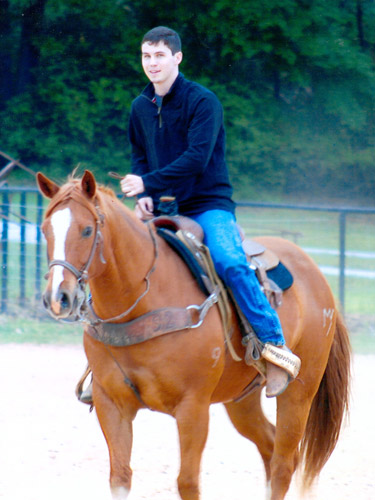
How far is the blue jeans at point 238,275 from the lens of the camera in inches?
135

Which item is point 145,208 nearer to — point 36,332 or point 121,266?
→ point 121,266

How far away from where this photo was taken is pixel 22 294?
33.6 ft

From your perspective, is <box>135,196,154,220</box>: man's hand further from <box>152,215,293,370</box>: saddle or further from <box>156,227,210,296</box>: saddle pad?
<box>156,227,210,296</box>: saddle pad

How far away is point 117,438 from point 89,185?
3.62 ft

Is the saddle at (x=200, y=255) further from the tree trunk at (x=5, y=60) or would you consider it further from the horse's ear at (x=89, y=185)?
the tree trunk at (x=5, y=60)

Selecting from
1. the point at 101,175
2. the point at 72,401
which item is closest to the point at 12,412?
the point at 72,401

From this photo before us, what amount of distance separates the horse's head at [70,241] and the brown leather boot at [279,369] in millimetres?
1036

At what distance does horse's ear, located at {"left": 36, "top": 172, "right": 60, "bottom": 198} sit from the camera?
116 inches

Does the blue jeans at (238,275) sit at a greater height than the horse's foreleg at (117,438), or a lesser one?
greater

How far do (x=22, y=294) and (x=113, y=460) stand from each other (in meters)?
7.24

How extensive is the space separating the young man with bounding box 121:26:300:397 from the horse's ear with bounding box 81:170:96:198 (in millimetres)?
400

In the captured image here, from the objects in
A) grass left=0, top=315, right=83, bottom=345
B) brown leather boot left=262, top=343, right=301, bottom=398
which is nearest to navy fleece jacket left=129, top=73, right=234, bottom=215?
brown leather boot left=262, top=343, right=301, bottom=398

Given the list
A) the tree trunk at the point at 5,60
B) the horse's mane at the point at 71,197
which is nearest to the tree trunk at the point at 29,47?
the tree trunk at the point at 5,60

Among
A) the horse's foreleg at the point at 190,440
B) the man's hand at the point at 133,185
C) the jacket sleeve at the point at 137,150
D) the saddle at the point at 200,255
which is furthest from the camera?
the jacket sleeve at the point at 137,150
